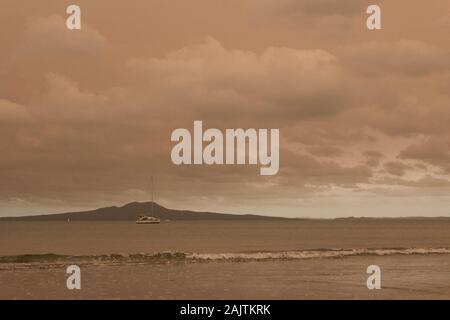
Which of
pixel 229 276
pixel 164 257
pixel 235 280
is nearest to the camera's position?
pixel 235 280

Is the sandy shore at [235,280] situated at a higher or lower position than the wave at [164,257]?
lower

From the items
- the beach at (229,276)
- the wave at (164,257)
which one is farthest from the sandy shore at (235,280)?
the wave at (164,257)

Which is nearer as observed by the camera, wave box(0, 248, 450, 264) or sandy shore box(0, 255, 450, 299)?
sandy shore box(0, 255, 450, 299)

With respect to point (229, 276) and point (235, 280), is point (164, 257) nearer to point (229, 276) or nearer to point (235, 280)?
point (229, 276)

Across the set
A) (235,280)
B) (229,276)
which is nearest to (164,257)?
(229,276)

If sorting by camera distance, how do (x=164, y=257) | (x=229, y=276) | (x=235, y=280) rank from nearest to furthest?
(x=235, y=280)
(x=229, y=276)
(x=164, y=257)

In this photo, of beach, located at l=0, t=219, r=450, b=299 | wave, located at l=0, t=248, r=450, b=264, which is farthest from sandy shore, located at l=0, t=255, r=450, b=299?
wave, located at l=0, t=248, r=450, b=264

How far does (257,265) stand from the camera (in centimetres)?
3666

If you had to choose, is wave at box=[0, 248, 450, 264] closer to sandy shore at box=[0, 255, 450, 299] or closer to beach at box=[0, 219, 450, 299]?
beach at box=[0, 219, 450, 299]

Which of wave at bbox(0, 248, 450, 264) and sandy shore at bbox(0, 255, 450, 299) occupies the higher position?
wave at bbox(0, 248, 450, 264)

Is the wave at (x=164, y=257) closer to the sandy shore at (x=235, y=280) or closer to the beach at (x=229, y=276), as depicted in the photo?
the beach at (x=229, y=276)
